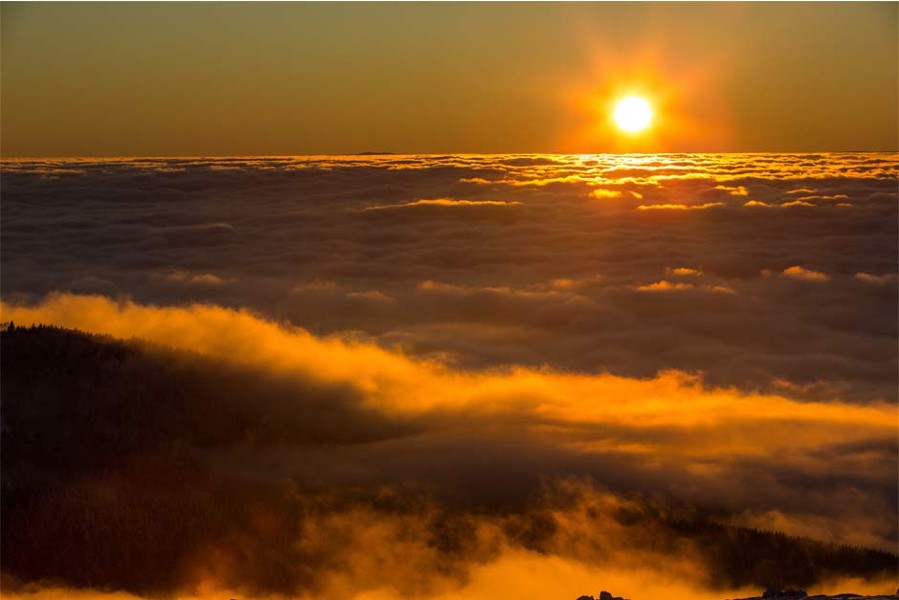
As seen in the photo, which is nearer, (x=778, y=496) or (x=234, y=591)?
(x=234, y=591)

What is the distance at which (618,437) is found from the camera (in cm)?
4506

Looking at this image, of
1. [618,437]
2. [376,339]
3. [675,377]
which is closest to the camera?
[618,437]

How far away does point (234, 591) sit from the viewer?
30312 mm

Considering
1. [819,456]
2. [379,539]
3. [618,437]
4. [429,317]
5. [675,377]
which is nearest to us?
[379,539]

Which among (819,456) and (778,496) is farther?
(819,456)

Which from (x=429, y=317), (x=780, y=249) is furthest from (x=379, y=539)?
(x=780, y=249)

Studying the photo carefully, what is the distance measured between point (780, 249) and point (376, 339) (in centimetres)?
3668

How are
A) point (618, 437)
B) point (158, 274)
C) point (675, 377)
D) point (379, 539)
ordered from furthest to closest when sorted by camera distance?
point (158, 274) < point (675, 377) < point (618, 437) < point (379, 539)

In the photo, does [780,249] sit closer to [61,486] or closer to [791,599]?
[61,486]

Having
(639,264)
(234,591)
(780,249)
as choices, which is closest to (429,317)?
(639,264)

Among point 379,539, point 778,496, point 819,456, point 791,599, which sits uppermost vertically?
point 819,456

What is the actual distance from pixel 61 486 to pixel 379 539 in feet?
35.7

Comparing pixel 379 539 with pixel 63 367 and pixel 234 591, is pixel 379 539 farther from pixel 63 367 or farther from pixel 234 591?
pixel 63 367

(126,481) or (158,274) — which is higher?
(158,274)
